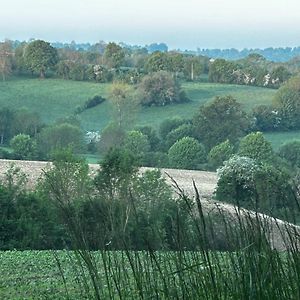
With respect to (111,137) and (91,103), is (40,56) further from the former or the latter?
(111,137)

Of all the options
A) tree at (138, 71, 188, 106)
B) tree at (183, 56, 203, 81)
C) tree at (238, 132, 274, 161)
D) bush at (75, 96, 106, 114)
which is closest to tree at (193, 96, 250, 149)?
tree at (238, 132, 274, 161)

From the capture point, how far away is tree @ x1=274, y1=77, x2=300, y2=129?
4478 cm

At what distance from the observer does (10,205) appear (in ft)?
49.8

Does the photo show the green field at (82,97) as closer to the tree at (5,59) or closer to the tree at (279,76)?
the tree at (5,59)

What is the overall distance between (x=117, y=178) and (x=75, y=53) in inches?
1635

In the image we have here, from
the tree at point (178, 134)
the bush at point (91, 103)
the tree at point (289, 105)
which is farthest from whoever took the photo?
the bush at point (91, 103)

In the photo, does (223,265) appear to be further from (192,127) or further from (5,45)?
(5,45)

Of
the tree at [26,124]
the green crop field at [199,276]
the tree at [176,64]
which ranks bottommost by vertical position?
the tree at [26,124]

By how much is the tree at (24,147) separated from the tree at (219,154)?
753 cm

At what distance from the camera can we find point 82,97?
171 feet

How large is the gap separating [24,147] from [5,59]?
62.3 feet

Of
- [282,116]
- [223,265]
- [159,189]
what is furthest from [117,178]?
[282,116]

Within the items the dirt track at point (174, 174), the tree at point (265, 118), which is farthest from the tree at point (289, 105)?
the dirt track at point (174, 174)

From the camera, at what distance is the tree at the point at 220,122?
127 ft
